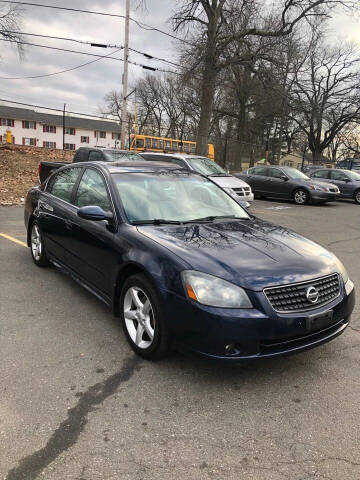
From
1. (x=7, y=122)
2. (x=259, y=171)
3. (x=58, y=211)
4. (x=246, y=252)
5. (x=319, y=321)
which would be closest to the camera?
(x=319, y=321)

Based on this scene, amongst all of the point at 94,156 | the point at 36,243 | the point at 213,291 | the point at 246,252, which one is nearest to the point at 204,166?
the point at 94,156

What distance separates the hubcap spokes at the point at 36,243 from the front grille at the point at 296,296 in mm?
3588

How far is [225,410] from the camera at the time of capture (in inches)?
102

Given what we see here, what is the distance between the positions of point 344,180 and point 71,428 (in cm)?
1808

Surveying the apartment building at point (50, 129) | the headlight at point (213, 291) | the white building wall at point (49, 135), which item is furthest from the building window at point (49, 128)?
the headlight at point (213, 291)

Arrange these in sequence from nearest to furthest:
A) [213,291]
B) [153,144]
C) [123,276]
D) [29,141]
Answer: [213,291] < [123,276] < [153,144] < [29,141]

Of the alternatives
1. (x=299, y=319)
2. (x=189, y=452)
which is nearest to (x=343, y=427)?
(x=299, y=319)

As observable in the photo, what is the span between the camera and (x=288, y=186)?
15.9 m

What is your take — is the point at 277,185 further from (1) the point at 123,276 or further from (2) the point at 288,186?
(1) the point at 123,276

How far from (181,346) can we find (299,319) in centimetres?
84

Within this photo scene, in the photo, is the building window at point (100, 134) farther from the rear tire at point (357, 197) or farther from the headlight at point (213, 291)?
the headlight at point (213, 291)

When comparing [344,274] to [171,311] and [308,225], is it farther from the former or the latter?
[308,225]

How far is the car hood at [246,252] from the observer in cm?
277

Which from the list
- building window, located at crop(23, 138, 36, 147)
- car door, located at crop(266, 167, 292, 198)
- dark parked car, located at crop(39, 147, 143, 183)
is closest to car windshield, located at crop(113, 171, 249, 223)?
dark parked car, located at crop(39, 147, 143, 183)
